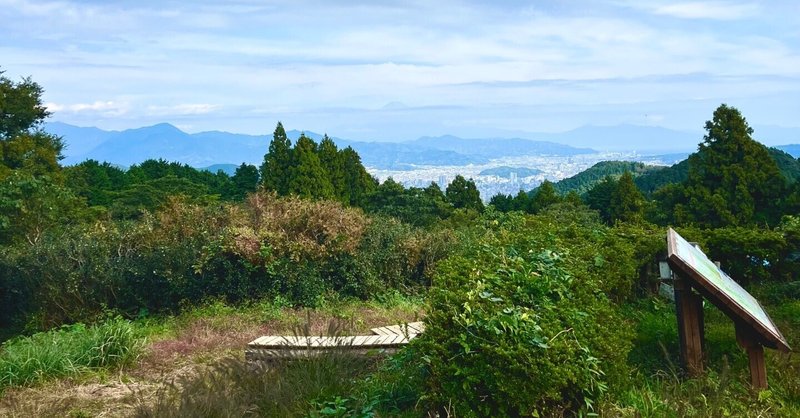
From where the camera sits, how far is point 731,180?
22.4 metres

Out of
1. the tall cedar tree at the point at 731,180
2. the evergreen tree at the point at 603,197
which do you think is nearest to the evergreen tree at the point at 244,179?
the evergreen tree at the point at 603,197

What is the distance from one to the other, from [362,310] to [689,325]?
5376 millimetres

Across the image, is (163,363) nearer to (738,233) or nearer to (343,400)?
(343,400)

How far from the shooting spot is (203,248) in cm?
1002

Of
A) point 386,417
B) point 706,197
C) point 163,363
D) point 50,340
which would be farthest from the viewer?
point 706,197

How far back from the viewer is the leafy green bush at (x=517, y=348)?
3.22 m

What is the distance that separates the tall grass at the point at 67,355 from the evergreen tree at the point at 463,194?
1017 inches

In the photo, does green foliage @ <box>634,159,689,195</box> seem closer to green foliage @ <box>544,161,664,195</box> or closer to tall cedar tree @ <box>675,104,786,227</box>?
green foliage @ <box>544,161,664,195</box>

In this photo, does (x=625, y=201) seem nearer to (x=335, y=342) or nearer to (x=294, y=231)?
(x=294, y=231)

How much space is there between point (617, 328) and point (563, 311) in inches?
23.5

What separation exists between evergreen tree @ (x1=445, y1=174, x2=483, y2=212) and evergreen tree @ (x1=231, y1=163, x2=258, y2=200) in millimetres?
11018

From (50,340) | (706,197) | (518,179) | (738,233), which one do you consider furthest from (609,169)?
(518,179)

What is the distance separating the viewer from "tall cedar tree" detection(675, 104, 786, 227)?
2217 centimetres

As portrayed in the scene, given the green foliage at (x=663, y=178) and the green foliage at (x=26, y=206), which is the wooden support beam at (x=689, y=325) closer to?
the green foliage at (x=26, y=206)
